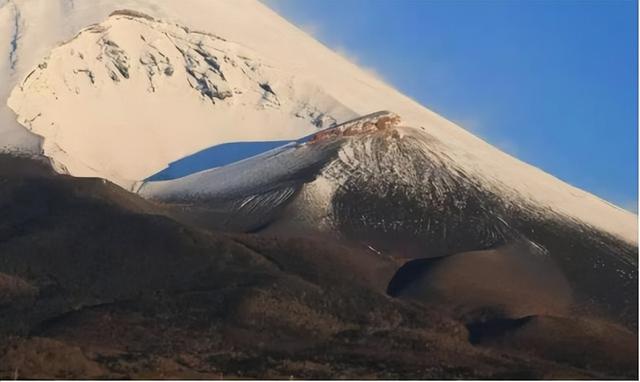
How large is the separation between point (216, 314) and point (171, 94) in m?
36.5

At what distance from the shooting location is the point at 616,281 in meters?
61.8

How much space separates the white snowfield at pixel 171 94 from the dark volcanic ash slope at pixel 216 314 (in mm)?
14032

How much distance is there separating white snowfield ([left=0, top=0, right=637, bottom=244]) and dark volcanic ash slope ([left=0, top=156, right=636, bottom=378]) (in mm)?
14032

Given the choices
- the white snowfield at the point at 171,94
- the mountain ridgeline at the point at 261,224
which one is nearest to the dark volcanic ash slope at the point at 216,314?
the mountain ridgeline at the point at 261,224

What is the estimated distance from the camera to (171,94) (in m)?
84.6

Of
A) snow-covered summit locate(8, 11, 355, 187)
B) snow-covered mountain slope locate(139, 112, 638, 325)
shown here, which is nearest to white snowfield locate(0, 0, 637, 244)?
snow-covered summit locate(8, 11, 355, 187)

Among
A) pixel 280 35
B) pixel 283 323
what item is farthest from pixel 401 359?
pixel 280 35

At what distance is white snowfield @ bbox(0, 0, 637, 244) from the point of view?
7594 centimetres

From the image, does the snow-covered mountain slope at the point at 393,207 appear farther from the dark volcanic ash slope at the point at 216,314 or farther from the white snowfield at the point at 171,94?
the dark volcanic ash slope at the point at 216,314

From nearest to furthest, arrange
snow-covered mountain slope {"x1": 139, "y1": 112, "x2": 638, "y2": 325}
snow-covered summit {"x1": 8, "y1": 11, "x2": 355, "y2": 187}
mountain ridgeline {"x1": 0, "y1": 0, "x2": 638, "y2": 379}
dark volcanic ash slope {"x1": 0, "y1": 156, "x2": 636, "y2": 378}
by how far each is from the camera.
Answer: dark volcanic ash slope {"x1": 0, "y1": 156, "x2": 636, "y2": 378}
mountain ridgeline {"x1": 0, "y1": 0, "x2": 638, "y2": 379}
snow-covered mountain slope {"x1": 139, "y1": 112, "x2": 638, "y2": 325}
snow-covered summit {"x1": 8, "y1": 11, "x2": 355, "y2": 187}

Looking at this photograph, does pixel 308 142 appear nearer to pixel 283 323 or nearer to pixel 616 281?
pixel 616 281

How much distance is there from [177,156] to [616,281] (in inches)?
1183

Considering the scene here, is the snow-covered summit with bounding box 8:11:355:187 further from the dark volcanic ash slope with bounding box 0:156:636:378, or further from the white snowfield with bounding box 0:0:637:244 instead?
the dark volcanic ash slope with bounding box 0:156:636:378

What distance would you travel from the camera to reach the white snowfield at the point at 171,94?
7594cm
